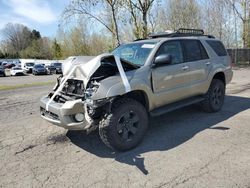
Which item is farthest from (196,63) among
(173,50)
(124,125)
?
(124,125)

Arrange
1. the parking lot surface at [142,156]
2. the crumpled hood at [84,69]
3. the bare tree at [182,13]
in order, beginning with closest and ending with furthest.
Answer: the parking lot surface at [142,156], the crumpled hood at [84,69], the bare tree at [182,13]

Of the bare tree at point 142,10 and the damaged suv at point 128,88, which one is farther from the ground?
the bare tree at point 142,10

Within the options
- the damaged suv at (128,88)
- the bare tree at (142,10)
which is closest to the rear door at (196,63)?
the damaged suv at (128,88)

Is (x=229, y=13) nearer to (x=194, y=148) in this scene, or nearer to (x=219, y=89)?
(x=219, y=89)

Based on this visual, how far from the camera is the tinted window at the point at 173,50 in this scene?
5125 mm

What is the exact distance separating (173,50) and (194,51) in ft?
2.48

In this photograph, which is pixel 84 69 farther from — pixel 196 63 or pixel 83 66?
pixel 196 63

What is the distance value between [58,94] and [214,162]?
2.84 m

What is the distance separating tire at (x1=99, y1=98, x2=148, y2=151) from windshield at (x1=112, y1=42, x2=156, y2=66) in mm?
925

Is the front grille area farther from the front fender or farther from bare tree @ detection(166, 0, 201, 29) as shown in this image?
bare tree @ detection(166, 0, 201, 29)

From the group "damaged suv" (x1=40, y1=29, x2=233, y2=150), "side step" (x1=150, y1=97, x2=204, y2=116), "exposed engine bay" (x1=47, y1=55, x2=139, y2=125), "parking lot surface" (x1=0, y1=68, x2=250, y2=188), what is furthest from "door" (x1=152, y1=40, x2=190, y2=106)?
"parking lot surface" (x1=0, y1=68, x2=250, y2=188)

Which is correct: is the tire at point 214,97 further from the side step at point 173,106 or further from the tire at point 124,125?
the tire at point 124,125

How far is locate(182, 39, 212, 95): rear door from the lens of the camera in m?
5.64

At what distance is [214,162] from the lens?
3.74 m
